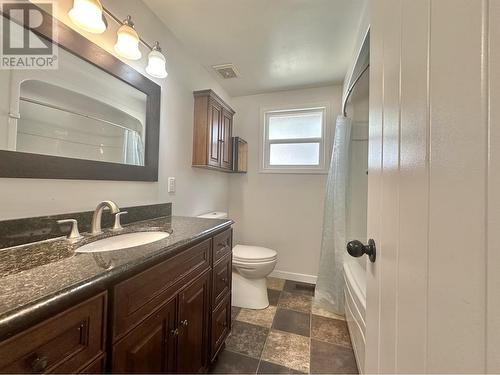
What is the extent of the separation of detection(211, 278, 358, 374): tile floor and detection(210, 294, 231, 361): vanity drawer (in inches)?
5.7

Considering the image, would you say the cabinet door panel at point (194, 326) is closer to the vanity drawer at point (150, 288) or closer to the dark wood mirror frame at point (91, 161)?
the vanity drawer at point (150, 288)

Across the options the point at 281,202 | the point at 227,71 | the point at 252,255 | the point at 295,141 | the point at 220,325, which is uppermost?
the point at 227,71

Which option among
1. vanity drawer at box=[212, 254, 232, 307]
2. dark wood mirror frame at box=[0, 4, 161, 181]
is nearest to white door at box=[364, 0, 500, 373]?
vanity drawer at box=[212, 254, 232, 307]

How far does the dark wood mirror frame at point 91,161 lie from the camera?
2.76 feet

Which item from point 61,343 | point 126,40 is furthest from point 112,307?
point 126,40

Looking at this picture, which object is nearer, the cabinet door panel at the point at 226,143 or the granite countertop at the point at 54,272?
the granite countertop at the point at 54,272

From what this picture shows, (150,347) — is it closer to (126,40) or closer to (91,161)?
(91,161)

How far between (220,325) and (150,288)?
31.0 inches

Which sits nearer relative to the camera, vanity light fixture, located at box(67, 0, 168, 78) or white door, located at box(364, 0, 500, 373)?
white door, located at box(364, 0, 500, 373)

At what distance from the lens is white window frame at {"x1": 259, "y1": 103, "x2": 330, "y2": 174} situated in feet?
8.11

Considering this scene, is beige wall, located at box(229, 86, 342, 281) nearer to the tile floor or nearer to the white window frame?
the white window frame

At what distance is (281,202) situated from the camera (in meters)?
2.60

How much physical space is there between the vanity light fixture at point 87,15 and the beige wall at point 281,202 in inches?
74.7

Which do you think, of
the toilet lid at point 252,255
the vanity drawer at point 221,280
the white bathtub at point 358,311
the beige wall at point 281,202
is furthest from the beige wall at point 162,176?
the white bathtub at point 358,311
